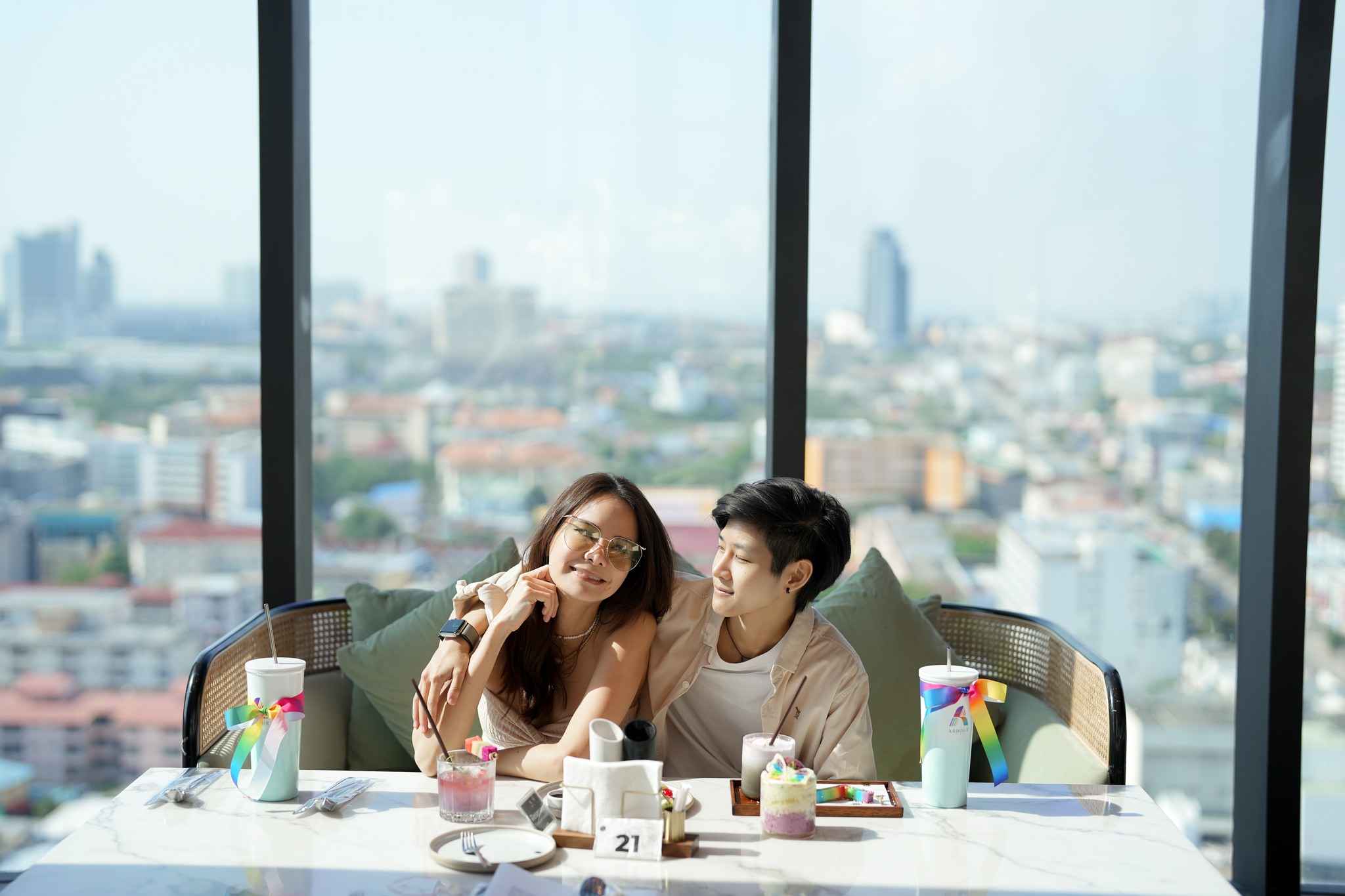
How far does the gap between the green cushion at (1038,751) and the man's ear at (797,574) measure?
591 millimetres

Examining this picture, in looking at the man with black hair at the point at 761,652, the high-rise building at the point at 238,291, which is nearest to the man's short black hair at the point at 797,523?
the man with black hair at the point at 761,652

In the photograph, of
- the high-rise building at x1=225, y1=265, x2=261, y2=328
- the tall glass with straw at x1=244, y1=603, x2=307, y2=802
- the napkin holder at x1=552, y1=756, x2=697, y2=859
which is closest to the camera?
the napkin holder at x1=552, y1=756, x2=697, y2=859

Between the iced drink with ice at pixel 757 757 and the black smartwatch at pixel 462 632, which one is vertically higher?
the black smartwatch at pixel 462 632

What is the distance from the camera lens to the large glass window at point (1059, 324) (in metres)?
3.37

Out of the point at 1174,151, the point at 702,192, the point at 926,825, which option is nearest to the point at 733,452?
the point at 702,192

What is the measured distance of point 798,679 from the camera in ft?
5.71

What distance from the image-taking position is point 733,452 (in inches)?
150

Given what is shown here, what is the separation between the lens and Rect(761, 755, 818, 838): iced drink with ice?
1360 millimetres

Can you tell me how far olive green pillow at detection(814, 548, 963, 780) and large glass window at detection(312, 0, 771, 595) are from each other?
0.83m

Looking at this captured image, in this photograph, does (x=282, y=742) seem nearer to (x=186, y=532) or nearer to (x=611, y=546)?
(x=611, y=546)

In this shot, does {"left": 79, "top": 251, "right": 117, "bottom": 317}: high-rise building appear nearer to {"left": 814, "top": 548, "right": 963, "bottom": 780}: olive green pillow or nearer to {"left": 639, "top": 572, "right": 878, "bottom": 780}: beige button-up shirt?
{"left": 639, "top": 572, "right": 878, "bottom": 780}: beige button-up shirt

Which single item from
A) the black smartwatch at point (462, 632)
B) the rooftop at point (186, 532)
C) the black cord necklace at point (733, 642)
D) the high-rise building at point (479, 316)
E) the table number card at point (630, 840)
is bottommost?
the table number card at point (630, 840)

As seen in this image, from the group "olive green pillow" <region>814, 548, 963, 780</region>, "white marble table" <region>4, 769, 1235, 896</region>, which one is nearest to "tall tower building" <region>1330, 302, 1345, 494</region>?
"olive green pillow" <region>814, 548, 963, 780</region>

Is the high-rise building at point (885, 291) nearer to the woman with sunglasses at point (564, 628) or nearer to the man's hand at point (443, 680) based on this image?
the woman with sunglasses at point (564, 628)
